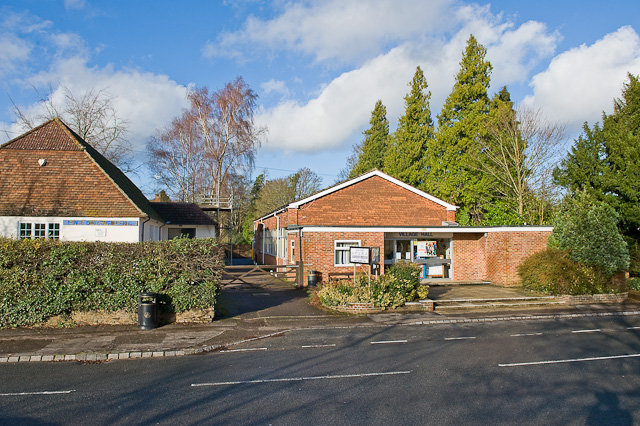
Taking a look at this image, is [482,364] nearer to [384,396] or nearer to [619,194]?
[384,396]

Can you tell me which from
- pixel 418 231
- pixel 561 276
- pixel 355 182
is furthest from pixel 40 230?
pixel 561 276

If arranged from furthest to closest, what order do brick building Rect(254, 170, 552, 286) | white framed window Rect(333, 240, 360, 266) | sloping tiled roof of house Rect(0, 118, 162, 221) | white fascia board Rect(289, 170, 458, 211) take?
1. white fascia board Rect(289, 170, 458, 211)
2. brick building Rect(254, 170, 552, 286)
3. white framed window Rect(333, 240, 360, 266)
4. sloping tiled roof of house Rect(0, 118, 162, 221)

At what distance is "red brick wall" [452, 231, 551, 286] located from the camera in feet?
68.6

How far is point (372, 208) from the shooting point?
23078 mm

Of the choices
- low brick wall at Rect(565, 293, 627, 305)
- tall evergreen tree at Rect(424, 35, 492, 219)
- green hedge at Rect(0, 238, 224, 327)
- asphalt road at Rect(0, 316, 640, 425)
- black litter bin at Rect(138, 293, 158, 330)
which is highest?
tall evergreen tree at Rect(424, 35, 492, 219)

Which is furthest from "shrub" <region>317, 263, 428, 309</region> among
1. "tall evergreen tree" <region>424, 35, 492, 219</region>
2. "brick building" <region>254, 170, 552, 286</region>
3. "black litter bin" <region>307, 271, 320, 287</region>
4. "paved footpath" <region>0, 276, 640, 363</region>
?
"tall evergreen tree" <region>424, 35, 492, 219</region>

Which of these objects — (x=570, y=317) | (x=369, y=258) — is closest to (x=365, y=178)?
(x=369, y=258)

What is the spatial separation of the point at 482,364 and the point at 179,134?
35.8 metres

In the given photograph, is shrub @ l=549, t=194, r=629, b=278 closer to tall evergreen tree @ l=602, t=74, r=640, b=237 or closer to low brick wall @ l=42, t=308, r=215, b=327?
tall evergreen tree @ l=602, t=74, r=640, b=237

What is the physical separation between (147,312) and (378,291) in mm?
7137

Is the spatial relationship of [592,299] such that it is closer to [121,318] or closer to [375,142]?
[121,318]

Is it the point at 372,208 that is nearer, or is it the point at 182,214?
the point at 372,208

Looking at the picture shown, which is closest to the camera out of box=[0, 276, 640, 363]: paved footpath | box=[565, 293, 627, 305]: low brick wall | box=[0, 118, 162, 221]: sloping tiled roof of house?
box=[0, 276, 640, 363]: paved footpath

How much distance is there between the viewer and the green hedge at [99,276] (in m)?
11.6
